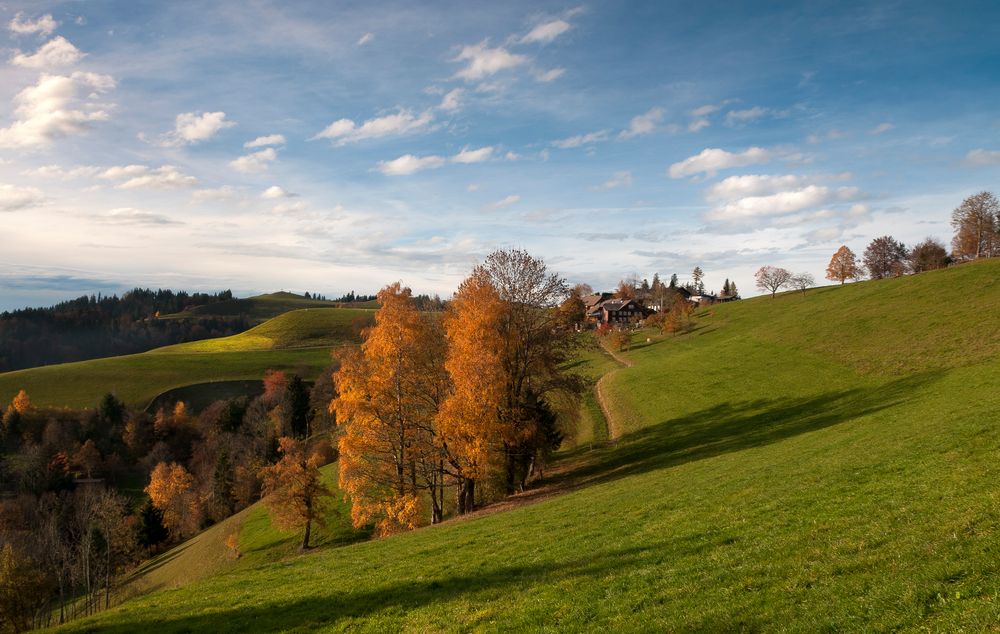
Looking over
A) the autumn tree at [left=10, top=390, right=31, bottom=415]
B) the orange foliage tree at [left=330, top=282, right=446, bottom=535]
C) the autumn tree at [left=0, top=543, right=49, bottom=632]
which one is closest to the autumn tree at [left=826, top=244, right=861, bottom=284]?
the orange foliage tree at [left=330, top=282, right=446, bottom=535]

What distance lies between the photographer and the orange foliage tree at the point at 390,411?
35094 millimetres

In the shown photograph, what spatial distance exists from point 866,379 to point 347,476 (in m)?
43.9

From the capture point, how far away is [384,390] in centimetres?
3575

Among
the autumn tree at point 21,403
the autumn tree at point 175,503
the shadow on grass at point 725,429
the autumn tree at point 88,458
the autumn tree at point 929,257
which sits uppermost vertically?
the autumn tree at point 929,257

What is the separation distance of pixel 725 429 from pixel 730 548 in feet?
99.4

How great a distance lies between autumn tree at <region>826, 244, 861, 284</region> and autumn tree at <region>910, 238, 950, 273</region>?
10.5 meters

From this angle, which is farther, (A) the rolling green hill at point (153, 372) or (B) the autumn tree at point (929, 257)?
(A) the rolling green hill at point (153, 372)

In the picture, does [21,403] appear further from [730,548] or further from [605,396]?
[730,548]

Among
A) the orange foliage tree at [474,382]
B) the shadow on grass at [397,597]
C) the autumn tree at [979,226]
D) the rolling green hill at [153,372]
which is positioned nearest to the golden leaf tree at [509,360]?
the orange foliage tree at [474,382]

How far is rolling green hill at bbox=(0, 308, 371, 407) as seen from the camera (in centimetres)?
13088

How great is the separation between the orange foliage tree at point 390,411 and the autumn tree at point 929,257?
351 feet

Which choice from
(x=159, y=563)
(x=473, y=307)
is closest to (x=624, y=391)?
(x=473, y=307)

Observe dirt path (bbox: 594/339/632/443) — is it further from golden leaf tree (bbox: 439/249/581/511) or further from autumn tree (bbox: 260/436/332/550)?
autumn tree (bbox: 260/436/332/550)

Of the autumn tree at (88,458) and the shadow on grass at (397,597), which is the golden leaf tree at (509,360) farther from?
the autumn tree at (88,458)
